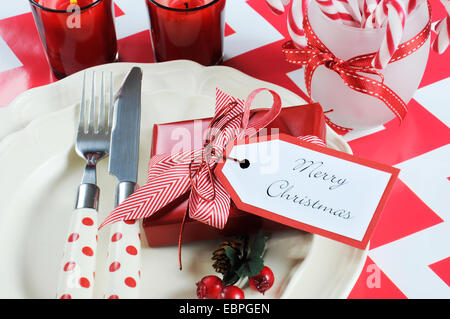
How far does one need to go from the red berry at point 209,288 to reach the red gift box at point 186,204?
0.21 ft

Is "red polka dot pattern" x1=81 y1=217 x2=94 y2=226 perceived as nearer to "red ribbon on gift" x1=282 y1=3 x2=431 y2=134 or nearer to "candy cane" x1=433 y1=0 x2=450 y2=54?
"red ribbon on gift" x1=282 y1=3 x2=431 y2=134

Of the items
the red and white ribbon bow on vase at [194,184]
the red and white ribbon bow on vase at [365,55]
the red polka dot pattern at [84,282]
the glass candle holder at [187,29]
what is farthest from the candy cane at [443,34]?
the red polka dot pattern at [84,282]

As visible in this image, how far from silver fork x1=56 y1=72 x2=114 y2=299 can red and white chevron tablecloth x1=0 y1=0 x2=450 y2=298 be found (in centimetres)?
17

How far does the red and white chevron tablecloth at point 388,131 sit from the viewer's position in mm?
634

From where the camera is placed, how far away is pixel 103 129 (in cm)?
71

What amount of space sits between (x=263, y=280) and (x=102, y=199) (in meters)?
0.25

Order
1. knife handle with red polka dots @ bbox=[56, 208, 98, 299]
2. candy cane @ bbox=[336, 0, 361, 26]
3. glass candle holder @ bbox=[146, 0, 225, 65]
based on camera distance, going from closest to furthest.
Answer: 1. knife handle with red polka dots @ bbox=[56, 208, 98, 299]
2. candy cane @ bbox=[336, 0, 361, 26]
3. glass candle holder @ bbox=[146, 0, 225, 65]

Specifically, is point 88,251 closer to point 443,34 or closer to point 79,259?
point 79,259

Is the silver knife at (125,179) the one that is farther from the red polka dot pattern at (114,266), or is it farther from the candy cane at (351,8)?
the candy cane at (351,8)

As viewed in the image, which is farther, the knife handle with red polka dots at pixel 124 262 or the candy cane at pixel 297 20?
the candy cane at pixel 297 20

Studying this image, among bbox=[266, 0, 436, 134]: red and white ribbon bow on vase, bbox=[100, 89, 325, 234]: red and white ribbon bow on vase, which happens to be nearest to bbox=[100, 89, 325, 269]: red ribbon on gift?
bbox=[100, 89, 325, 234]: red and white ribbon bow on vase

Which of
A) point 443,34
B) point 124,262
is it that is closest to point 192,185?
point 124,262

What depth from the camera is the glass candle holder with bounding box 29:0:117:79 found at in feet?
2.33
